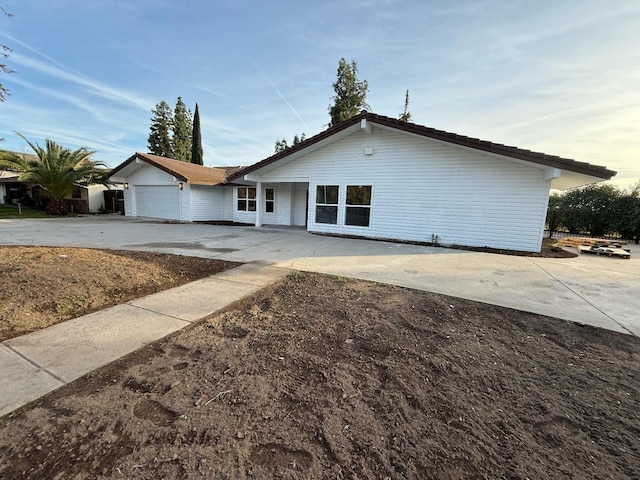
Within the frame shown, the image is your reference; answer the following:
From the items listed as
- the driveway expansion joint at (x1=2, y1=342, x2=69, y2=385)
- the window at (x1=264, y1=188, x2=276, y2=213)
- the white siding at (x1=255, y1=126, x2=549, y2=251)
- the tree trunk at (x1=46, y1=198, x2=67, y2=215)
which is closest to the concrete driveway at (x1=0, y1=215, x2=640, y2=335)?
the white siding at (x1=255, y1=126, x2=549, y2=251)

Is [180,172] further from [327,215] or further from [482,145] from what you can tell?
[482,145]

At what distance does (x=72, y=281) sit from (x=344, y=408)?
4.69 m

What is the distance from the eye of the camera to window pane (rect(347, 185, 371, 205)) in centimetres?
1140

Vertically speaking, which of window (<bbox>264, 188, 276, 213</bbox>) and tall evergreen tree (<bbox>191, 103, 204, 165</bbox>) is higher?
tall evergreen tree (<bbox>191, 103, 204, 165</bbox>)

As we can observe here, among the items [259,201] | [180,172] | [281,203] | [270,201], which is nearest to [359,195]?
[259,201]

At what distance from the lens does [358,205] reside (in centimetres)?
1166

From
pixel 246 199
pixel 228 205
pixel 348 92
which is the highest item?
pixel 348 92

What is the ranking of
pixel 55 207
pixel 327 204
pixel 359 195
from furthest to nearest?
pixel 55 207 < pixel 327 204 < pixel 359 195

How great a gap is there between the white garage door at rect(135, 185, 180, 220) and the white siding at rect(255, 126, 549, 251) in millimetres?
9944

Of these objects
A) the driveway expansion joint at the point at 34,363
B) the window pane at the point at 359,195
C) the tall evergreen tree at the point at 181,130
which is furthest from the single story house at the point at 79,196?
the driveway expansion joint at the point at 34,363

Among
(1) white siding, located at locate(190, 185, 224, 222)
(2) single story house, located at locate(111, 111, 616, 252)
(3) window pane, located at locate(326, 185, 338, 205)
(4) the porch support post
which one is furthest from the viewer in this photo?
(1) white siding, located at locate(190, 185, 224, 222)

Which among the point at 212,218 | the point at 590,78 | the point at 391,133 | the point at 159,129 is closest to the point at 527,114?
the point at 590,78

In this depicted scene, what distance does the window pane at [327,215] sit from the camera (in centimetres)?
1228

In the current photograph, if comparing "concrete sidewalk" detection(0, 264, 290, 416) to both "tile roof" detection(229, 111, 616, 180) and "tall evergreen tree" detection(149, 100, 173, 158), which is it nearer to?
"tile roof" detection(229, 111, 616, 180)
